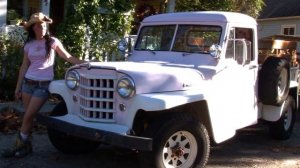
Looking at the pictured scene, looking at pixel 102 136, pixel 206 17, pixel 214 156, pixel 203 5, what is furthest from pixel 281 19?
pixel 102 136

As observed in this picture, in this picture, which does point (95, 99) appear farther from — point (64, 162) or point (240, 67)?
point (240, 67)

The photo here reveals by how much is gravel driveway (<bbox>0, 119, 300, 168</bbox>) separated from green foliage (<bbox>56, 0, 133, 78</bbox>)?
15.4 ft

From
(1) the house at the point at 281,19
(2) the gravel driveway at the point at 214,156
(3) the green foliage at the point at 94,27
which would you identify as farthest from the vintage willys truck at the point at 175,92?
(1) the house at the point at 281,19

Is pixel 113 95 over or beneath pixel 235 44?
beneath

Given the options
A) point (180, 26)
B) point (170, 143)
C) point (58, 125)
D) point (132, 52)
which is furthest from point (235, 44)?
point (58, 125)

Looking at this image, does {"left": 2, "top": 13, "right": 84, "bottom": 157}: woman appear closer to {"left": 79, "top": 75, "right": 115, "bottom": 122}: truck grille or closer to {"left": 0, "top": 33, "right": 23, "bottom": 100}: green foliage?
{"left": 79, "top": 75, "right": 115, "bottom": 122}: truck grille

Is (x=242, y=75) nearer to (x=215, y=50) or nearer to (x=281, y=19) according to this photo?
(x=215, y=50)

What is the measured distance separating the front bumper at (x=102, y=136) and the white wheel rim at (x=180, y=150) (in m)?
0.42

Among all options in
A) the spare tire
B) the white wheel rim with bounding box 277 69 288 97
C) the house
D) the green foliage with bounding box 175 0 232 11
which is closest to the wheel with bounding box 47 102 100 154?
the spare tire

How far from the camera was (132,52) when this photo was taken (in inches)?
285

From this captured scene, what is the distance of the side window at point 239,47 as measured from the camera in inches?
261

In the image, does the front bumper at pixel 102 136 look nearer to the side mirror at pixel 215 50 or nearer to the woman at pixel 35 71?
the woman at pixel 35 71

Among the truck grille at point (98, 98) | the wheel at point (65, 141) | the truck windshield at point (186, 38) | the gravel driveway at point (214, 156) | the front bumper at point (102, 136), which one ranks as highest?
the truck windshield at point (186, 38)

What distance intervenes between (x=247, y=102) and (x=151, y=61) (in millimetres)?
1418
